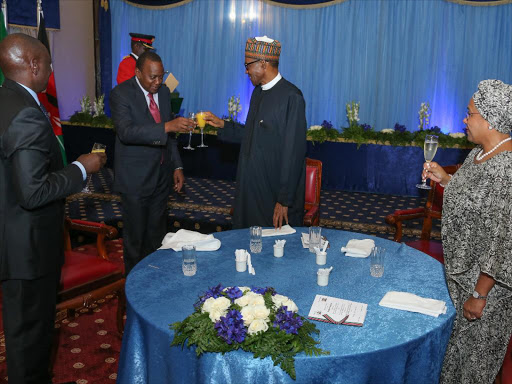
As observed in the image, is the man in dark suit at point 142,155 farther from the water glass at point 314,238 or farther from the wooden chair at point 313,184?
the water glass at point 314,238

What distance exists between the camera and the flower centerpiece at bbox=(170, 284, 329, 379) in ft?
5.11

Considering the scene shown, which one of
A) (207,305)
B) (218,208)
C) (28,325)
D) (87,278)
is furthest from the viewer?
(218,208)

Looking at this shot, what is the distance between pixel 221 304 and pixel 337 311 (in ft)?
1.64

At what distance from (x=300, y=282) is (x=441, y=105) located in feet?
24.3

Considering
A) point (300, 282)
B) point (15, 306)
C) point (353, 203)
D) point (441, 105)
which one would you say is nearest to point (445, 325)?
point (300, 282)

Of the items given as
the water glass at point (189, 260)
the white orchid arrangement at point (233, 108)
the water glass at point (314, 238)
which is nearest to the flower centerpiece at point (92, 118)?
the white orchid arrangement at point (233, 108)

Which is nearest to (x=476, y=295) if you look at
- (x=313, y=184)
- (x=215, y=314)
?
(x=215, y=314)

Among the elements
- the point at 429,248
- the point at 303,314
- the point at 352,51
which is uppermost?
the point at 352,51

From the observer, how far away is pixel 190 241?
2.54 metres

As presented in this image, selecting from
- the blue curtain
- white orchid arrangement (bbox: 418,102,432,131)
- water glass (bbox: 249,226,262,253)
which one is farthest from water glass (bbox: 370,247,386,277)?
the blue curtain

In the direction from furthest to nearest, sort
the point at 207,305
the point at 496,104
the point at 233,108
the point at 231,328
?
the point at 233,108
the point at 496,104
the point at 207,305
the point at 231,328

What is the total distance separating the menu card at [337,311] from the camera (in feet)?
5.95

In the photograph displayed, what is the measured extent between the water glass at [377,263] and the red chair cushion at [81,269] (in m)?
1.77

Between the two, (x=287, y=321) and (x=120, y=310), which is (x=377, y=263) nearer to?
(x=287, y=321)
